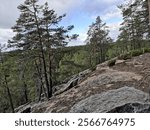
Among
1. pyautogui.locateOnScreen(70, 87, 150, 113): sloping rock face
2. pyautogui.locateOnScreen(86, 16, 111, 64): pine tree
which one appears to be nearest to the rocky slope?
pyautogui.locateOnScreen(70, 87, 150, 113): sloping rock face

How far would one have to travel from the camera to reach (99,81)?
14.7 m

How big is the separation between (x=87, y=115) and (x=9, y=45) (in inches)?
907

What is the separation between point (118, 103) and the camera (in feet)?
32.3

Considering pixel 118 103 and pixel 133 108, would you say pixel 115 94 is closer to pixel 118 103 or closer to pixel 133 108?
pixel 118 103

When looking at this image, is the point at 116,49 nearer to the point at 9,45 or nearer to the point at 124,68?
the point at 9,45

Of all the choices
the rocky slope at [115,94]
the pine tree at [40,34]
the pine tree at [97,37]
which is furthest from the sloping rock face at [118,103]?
the pine tree at [97,37]

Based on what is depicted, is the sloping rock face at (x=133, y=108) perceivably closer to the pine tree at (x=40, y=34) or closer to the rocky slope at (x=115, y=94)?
the rocky slope at (x=115, y=94)

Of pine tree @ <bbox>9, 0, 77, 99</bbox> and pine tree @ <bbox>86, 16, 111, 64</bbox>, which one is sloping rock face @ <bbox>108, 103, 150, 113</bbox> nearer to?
pine tree @ <bbox>9, 0, 77, 99</bbox>

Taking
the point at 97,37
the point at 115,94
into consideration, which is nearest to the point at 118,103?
the point at 115,94

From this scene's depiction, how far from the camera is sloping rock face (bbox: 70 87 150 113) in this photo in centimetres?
945

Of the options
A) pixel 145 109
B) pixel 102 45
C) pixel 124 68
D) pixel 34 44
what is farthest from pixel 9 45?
pixel 102 45

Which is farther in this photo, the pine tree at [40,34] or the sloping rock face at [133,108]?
the pine tree at [40,34]

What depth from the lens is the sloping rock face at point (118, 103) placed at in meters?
9.45

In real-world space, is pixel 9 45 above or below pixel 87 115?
above
